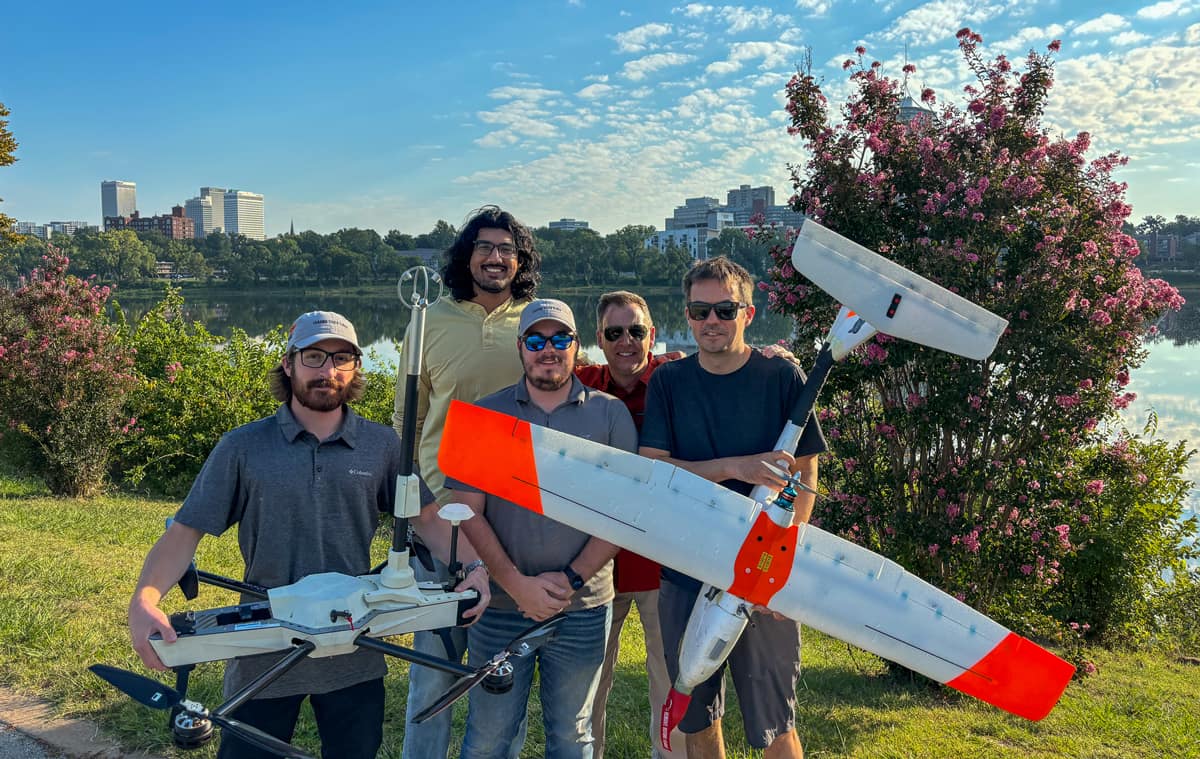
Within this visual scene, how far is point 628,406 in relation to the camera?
11.2 feet

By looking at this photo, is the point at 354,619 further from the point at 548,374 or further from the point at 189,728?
the point at 548,374

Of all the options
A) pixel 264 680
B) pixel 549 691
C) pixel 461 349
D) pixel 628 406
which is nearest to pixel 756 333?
pixel 628 406

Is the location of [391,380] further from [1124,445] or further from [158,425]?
[1124,445]

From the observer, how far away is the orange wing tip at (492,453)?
2.42 metres

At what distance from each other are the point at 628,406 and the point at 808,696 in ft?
8.84

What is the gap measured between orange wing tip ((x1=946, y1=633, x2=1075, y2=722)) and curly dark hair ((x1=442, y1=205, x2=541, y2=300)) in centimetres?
228

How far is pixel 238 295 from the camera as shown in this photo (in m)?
56.9

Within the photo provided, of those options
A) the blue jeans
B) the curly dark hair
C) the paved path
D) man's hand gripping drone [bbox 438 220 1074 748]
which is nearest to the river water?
the curly dark hair

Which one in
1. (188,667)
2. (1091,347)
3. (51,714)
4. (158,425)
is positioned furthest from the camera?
(158,425)

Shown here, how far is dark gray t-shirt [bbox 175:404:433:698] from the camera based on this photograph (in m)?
2.42

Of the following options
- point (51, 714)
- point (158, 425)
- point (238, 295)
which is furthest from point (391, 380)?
point (238, 295)

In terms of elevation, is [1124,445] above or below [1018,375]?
below

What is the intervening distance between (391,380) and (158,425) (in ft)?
10.8

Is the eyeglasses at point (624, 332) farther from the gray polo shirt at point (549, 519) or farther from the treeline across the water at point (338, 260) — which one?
the treeline across the water at point (338, 260)
